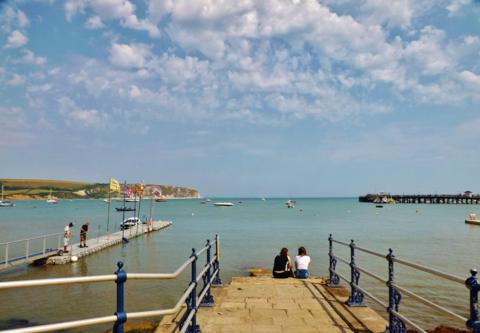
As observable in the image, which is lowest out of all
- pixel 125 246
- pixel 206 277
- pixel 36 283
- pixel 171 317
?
pixel 125 246

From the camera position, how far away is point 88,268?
23.4 metres

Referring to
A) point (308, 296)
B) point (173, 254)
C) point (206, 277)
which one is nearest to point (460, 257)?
point (173, 254)

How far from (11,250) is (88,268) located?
1038 centimetres

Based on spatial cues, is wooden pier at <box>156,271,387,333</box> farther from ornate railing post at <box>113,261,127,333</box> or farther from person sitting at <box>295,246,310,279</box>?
ornate railing post at <box>113,261,127,333</box>

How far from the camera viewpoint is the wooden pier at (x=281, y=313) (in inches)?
265

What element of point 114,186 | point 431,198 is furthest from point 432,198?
point 114,186

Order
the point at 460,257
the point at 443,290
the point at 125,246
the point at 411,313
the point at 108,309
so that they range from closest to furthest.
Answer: the point at 411,313 < the point at 108,309 < the point at 443,290 < the point at 460,257 < the point at 125,246

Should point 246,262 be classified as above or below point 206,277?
below

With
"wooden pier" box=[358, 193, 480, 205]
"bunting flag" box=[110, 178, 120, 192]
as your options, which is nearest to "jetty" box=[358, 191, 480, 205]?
"wooden pier" box=[358, 193, 480, 205]

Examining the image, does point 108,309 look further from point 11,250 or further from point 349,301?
point 11,250

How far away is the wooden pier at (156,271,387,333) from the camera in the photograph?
22.1 feet

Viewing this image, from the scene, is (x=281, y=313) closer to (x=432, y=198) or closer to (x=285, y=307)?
(x=285, y=307)

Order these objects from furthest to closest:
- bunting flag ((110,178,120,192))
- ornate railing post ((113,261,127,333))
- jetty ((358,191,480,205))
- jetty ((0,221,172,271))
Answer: jetty ((358,191,480,205)) < bunting flag ((110,178,120,192)) < jetty ((0,221,172,271)) < ornate railing post ((113,261,127,333))

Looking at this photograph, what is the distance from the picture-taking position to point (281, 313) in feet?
25.1
